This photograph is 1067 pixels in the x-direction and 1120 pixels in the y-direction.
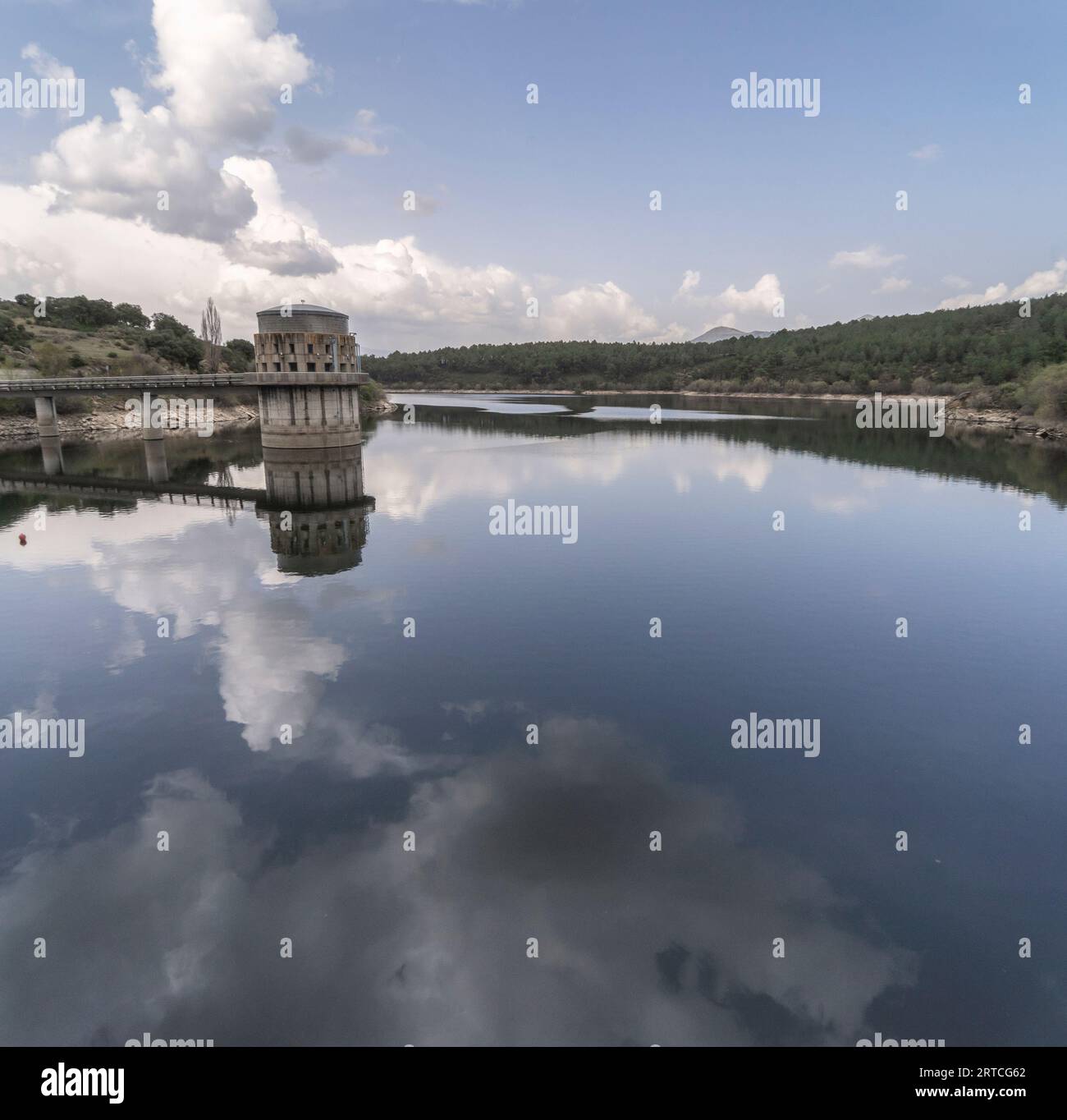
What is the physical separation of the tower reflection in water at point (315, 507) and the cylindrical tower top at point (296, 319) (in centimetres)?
1359

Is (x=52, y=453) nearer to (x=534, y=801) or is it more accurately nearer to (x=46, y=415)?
(x=46, y=415)

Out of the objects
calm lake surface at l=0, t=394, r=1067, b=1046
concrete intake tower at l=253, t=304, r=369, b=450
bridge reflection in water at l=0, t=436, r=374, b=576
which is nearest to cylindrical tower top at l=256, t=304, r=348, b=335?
concrete intake tower at l=253, t=304, r=369, b=450

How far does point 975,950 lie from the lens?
517 inches

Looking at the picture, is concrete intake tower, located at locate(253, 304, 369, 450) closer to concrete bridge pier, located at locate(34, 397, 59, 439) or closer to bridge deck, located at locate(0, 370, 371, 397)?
bridge deck, located at locate(0, 370, 371, 397)

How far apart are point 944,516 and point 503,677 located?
42.3m

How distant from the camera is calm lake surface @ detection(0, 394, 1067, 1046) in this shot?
12.2m

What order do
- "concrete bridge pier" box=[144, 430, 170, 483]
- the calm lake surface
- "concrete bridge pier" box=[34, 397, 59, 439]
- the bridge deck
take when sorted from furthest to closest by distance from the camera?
"concrete bridge pier" box=[34, 397, 59, 439] → the bridge deck → "concrete bridge pier" box=[144, 430, 170, 483] → the calm lake surface

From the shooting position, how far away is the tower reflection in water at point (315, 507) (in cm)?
4016

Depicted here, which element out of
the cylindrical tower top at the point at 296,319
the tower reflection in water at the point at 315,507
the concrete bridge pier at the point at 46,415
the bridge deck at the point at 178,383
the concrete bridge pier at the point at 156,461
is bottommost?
the tower reflection in water at the point at 315,507

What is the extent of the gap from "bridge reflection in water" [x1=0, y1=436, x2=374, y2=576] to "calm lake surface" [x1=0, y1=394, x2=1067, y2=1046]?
2571mm

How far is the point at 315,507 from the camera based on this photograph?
178ft

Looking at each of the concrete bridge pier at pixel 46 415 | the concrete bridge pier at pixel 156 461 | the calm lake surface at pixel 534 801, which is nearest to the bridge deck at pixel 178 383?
the concrete bridge pier at pixel 46 415

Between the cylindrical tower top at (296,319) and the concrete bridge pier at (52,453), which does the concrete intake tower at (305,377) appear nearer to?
the cylindrical tower top at (296,319)
